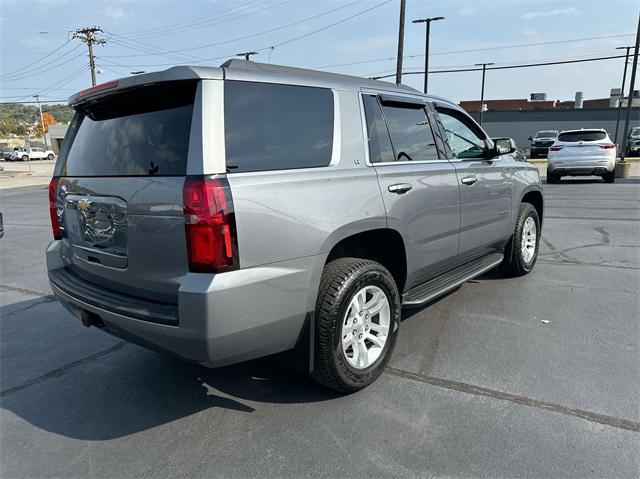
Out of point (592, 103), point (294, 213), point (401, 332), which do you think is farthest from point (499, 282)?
point (592, 103)

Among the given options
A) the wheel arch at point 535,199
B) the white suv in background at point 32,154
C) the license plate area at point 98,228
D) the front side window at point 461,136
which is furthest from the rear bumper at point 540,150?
the white suv in background at point 32,154

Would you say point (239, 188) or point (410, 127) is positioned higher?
point (410, 127)

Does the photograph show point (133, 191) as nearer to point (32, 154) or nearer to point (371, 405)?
point (371, 405)

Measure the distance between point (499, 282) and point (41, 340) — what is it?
15.1ft

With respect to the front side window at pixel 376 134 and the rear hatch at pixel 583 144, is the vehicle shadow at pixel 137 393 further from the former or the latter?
the rear hatch at pixel 583 144

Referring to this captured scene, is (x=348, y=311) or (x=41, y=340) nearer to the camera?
(x=348, y=311)

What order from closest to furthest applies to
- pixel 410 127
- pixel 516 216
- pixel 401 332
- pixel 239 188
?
pixel 239 188 → pixel 410 127 → pixel 401 332 → pixel 516 216

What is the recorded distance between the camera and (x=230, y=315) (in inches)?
88.7

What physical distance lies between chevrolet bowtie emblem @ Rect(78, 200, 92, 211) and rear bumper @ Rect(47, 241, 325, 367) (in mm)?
546

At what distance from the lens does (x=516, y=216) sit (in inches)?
194

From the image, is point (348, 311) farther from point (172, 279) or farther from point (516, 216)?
point (516, 216)

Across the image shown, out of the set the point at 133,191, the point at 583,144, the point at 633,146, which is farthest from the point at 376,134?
the point at 633,146

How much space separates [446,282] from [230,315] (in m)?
2.14

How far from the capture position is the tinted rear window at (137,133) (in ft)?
7.76
